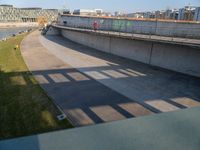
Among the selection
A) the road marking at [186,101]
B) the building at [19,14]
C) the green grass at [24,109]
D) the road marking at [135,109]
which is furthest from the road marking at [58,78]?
the building at [19,14]

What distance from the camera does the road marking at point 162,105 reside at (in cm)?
→ 1030

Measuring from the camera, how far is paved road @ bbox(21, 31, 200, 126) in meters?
10.0

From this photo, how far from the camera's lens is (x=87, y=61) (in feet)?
70.8

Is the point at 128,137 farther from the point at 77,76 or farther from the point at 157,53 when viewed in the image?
the point at 157,53

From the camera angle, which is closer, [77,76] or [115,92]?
[115,92]

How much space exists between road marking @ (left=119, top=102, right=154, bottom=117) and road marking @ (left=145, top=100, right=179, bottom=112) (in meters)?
0.71

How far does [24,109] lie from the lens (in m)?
10.1

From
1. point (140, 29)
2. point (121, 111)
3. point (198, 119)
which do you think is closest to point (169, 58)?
point (140, 29)

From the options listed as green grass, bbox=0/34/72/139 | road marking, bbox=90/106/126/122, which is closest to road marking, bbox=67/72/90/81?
green grass, bbox=0/34/72/139

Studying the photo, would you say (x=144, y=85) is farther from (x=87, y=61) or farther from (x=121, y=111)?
(x=87, y=61)

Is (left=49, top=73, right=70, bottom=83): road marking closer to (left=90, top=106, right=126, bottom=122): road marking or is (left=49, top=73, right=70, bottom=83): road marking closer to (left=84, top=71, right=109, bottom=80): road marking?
(left=84, top=71, right=109, bottom=80): road marking

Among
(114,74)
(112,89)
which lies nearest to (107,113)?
(112,89)

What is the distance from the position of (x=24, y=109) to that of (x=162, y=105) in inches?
278

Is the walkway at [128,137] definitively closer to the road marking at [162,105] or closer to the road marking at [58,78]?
the road marking at [162,105]
